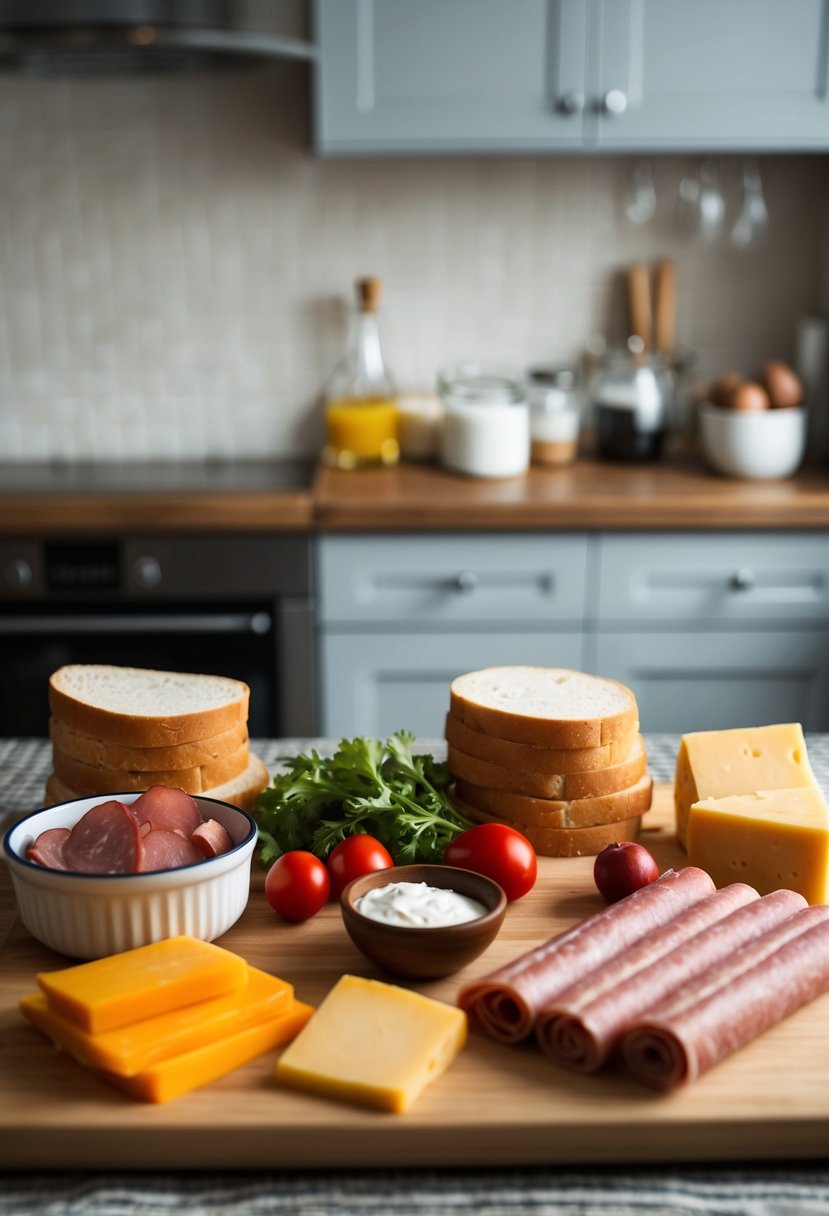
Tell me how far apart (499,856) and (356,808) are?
0.18 metres

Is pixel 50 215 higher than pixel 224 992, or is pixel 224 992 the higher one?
pixel 50 215

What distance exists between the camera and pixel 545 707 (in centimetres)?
146

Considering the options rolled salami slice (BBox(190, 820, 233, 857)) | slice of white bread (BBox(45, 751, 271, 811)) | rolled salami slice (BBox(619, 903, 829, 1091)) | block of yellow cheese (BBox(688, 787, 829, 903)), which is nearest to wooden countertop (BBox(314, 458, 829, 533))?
slice of white bread (BBox(45, 751, 271, 811))

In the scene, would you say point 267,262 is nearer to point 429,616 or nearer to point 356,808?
point 429,616

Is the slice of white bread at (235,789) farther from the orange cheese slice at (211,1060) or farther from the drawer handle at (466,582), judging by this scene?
the drawer handle at (466,582)

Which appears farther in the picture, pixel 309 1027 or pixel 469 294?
pixel 469 294

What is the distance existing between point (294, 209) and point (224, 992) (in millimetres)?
2558

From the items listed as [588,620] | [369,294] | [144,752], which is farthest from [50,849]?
[369,294]

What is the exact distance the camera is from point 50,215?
3.19 metres

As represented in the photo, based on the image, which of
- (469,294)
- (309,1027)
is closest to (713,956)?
(309,1027)

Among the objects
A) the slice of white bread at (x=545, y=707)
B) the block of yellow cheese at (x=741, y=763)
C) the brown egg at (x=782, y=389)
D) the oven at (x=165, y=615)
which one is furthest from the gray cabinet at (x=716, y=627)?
the block of yellow cheese at (x=741, y=763)

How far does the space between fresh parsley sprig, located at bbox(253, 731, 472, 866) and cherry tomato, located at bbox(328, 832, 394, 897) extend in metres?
0.03

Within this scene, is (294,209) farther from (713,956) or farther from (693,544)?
(713,956)

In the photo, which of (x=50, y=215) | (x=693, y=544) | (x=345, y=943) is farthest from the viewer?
(x=50, y=215)
